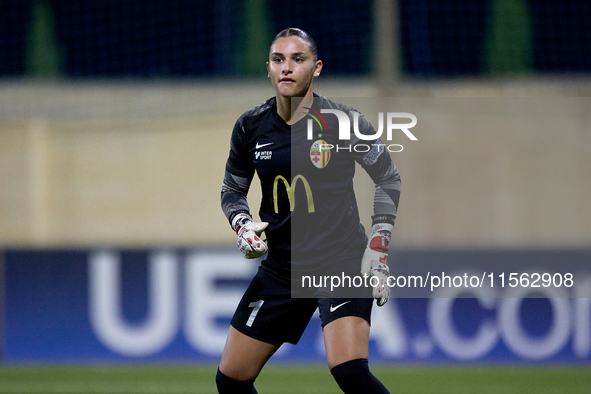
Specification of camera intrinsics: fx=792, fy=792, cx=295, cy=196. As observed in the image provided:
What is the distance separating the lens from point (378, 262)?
12.2 feet

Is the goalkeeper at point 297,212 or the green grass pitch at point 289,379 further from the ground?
the goalkeeper at point 297,212

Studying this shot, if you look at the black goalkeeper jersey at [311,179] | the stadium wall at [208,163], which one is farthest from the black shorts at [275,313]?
the stadium wall at [208,163]

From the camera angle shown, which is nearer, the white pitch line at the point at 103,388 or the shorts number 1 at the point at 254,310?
the shorts number 1 at the point at 254,310

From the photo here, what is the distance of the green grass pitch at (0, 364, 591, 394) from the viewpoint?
710 centimetres

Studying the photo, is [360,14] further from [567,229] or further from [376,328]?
[376,328]

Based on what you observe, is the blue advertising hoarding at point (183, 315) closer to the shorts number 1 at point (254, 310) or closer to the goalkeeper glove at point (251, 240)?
the shorts number 1 at point (254, 310)

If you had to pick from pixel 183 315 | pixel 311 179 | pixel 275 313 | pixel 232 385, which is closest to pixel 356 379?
pixel 275 313

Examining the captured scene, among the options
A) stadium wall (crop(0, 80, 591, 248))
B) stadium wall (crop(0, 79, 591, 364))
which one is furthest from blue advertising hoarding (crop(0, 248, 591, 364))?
stadium wall (crop(0, 80, 591, 248))

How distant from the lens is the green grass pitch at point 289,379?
710 cm

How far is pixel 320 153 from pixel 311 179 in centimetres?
13

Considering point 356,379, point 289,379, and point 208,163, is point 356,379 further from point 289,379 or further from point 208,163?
point 208,163

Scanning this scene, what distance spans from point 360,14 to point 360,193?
3640 millimetres

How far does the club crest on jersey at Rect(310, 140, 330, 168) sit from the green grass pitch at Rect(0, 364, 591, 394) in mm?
3643

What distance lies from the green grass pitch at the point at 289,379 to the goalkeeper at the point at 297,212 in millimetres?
3349
